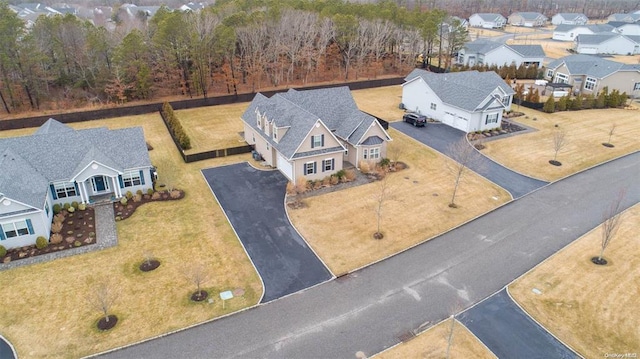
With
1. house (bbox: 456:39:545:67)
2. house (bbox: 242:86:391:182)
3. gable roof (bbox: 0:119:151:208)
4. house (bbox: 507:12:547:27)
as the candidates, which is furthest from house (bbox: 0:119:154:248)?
house (bbox: 507:12:547:27)

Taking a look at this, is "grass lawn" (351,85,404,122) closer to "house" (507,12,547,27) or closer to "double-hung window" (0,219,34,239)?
"double-hung window" (0,219,34,239)

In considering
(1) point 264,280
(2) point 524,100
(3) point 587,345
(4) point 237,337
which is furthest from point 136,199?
(2) point 524,100

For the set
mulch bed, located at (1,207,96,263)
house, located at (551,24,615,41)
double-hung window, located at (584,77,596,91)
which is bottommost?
mulch bed, located at (1,207,96,263)

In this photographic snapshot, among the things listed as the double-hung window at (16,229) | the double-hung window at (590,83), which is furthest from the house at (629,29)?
the double-hung window at (16,229)

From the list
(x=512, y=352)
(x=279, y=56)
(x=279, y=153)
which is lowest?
(x=512, y=352)

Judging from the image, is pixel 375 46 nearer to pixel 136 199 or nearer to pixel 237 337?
pixel 136 199

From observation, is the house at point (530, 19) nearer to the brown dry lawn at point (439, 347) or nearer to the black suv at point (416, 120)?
the black suv at point (416, 120)
